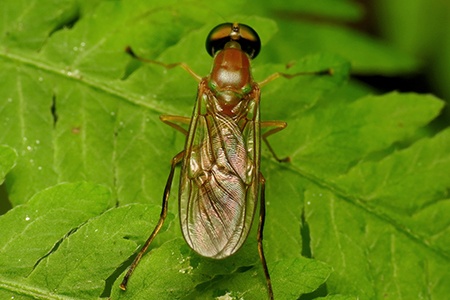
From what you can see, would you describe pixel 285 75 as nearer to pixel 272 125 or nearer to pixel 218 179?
pixel 272 125

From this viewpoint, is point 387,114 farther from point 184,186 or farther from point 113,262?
point 113,262

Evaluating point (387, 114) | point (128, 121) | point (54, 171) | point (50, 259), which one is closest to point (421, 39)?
point (387, 114)

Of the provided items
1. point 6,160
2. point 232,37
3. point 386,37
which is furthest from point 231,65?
point 386,37

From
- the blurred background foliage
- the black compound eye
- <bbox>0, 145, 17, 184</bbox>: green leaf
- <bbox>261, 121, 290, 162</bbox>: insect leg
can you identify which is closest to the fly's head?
the black compound eye

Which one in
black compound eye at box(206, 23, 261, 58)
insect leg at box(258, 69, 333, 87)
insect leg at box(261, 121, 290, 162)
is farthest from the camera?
black compound eye at box(206, 23, 261, 58)

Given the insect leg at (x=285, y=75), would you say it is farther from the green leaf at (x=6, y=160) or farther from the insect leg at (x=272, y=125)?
the green leaf at (x=6, y=160)

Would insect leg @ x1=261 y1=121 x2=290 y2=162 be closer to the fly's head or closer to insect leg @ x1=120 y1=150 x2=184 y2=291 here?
the fly's head

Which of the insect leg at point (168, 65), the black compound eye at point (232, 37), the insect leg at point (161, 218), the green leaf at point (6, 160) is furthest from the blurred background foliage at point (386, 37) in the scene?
the green leaf at point (6, 160)
